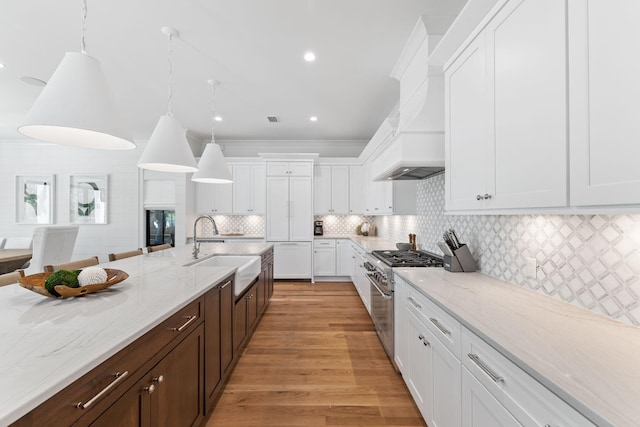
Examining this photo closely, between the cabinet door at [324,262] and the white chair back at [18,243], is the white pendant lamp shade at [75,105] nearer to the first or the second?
the cabinet door at [324,262]

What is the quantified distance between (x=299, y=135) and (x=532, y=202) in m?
5.04

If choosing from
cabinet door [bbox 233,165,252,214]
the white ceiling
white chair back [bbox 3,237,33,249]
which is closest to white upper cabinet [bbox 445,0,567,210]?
the white ceiling

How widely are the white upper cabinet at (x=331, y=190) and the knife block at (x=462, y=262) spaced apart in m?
3.74

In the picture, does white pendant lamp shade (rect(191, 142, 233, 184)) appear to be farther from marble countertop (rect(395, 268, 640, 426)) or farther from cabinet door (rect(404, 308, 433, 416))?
marble countertop (rect(395, 268, 640, 426))

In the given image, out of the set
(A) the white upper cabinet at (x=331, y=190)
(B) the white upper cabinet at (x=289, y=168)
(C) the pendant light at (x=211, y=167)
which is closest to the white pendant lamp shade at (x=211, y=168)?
(C) the pendant light at (x=211, y=167)

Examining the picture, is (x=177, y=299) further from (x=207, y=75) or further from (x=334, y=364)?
(x=207, y=75)

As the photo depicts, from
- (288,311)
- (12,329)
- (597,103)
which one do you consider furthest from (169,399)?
(288,311)

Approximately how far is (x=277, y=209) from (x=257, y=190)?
711 mm

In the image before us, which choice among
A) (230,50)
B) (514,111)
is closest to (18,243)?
(230,50)

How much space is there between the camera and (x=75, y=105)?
127 centimetres

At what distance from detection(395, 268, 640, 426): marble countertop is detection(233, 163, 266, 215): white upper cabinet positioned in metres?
4.73

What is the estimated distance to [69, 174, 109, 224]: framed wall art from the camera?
18.5 ft

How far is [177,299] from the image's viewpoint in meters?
1.41

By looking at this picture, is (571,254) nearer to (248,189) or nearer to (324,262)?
(324,262)
